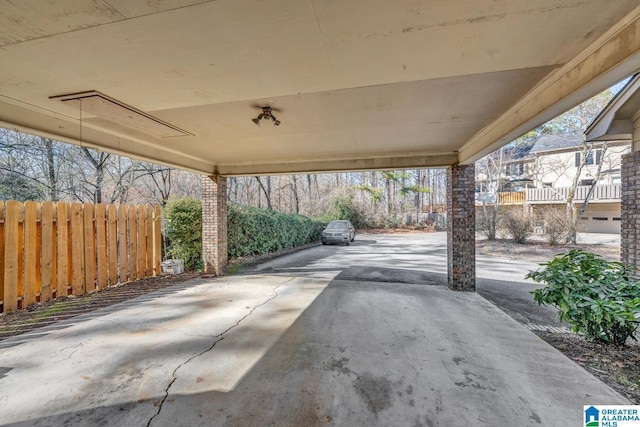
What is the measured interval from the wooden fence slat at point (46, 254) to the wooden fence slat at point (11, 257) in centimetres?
34

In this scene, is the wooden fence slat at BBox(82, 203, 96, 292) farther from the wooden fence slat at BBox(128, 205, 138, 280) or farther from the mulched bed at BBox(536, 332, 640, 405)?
the mulched bed at BBox(536, 332, 640, 405)

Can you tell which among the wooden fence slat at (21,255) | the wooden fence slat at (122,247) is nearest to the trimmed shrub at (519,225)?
the wooden fence slat at (122,247)

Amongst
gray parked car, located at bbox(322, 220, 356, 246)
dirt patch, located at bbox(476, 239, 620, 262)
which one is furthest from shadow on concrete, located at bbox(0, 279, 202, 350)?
dirt patch, located at bbox(476, 239, 620, 262)

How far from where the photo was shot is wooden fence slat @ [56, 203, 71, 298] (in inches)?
197

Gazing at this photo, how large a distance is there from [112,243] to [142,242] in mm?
861

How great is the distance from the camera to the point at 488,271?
8.23 meters

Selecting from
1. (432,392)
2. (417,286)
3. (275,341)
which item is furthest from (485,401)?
(417,286)

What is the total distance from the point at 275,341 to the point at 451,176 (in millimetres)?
5115

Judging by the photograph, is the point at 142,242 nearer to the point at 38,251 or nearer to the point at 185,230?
the point at 185,230

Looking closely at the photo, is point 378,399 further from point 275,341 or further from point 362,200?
point 362,200

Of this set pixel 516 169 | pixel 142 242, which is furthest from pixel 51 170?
pixel 516 169

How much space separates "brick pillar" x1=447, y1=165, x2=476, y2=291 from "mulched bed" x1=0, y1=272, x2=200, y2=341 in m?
6.59

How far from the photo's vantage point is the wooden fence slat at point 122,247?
6211mm

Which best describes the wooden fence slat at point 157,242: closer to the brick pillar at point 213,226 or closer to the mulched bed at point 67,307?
the mulched bed at point 67,307
